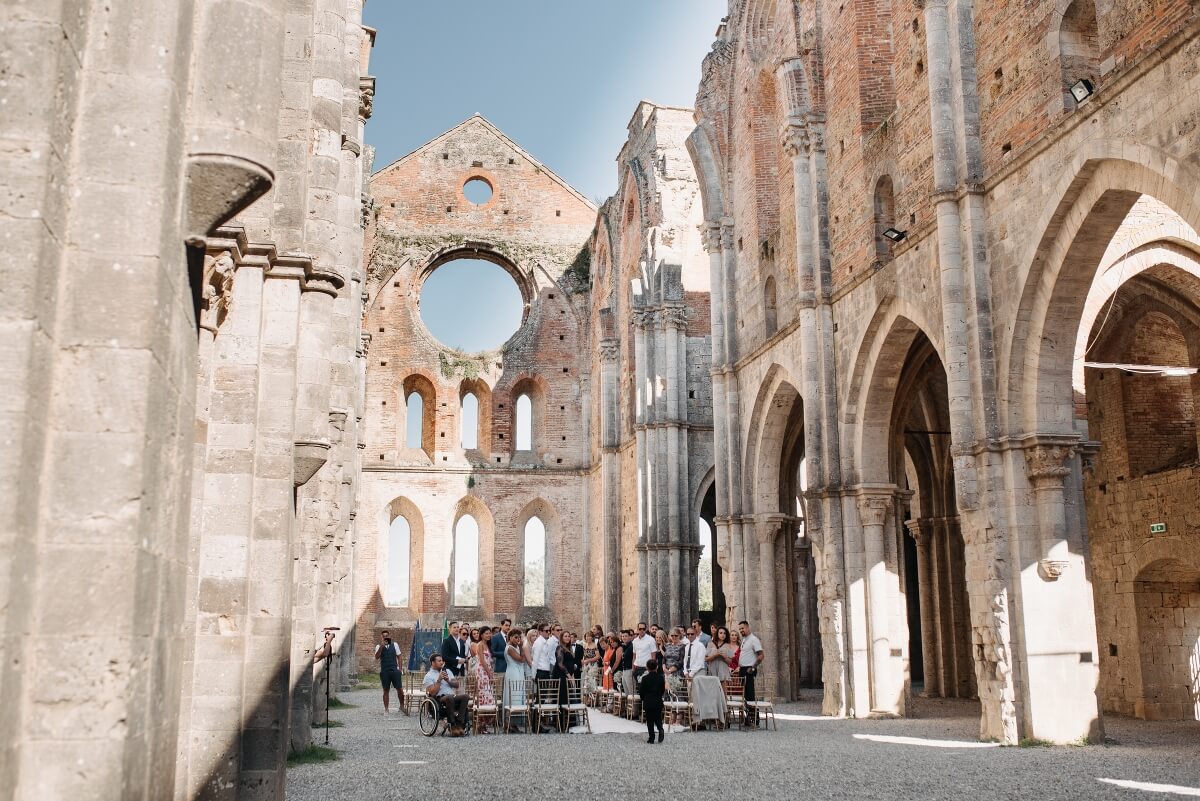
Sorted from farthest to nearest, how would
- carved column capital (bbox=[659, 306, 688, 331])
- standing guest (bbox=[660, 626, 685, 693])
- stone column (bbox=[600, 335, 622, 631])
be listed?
1. stone column (bbox=[600, 335, 622, 631])
2. carved column capital (bbox=[659, 306, 688, 331])
3. standing guest (bbox=[660, 626, 685, 693])

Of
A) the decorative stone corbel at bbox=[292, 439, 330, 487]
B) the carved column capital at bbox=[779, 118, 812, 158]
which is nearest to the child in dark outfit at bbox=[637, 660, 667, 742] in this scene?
the decorative stone corbel at bbox=[292, 439, 330, 487]

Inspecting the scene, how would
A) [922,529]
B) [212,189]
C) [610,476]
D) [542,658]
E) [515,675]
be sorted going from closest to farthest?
[212,189] < [515,675] < [542,658] < [922,529] < [610,476]

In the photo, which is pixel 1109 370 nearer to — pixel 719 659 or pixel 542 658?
pixel 719 659

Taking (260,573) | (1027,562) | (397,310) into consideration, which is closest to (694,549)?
(397,310)

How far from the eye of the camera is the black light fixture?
11609mm

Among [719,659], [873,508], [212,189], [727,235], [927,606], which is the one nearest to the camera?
[212,189]

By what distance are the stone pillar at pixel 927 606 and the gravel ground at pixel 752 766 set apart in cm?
660

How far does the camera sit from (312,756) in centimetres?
1180

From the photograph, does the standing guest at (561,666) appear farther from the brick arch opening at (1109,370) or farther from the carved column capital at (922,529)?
the carved column capital at (922,529)

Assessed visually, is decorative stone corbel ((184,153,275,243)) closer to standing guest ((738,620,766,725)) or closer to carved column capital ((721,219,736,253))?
standing guest ((738,620,766,725))

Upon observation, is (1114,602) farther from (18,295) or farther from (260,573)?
(18,295)

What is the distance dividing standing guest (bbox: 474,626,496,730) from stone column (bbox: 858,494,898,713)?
556 centimetres

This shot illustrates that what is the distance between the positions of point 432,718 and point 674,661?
13.4ft

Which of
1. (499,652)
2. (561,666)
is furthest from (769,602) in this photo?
(499,652)
